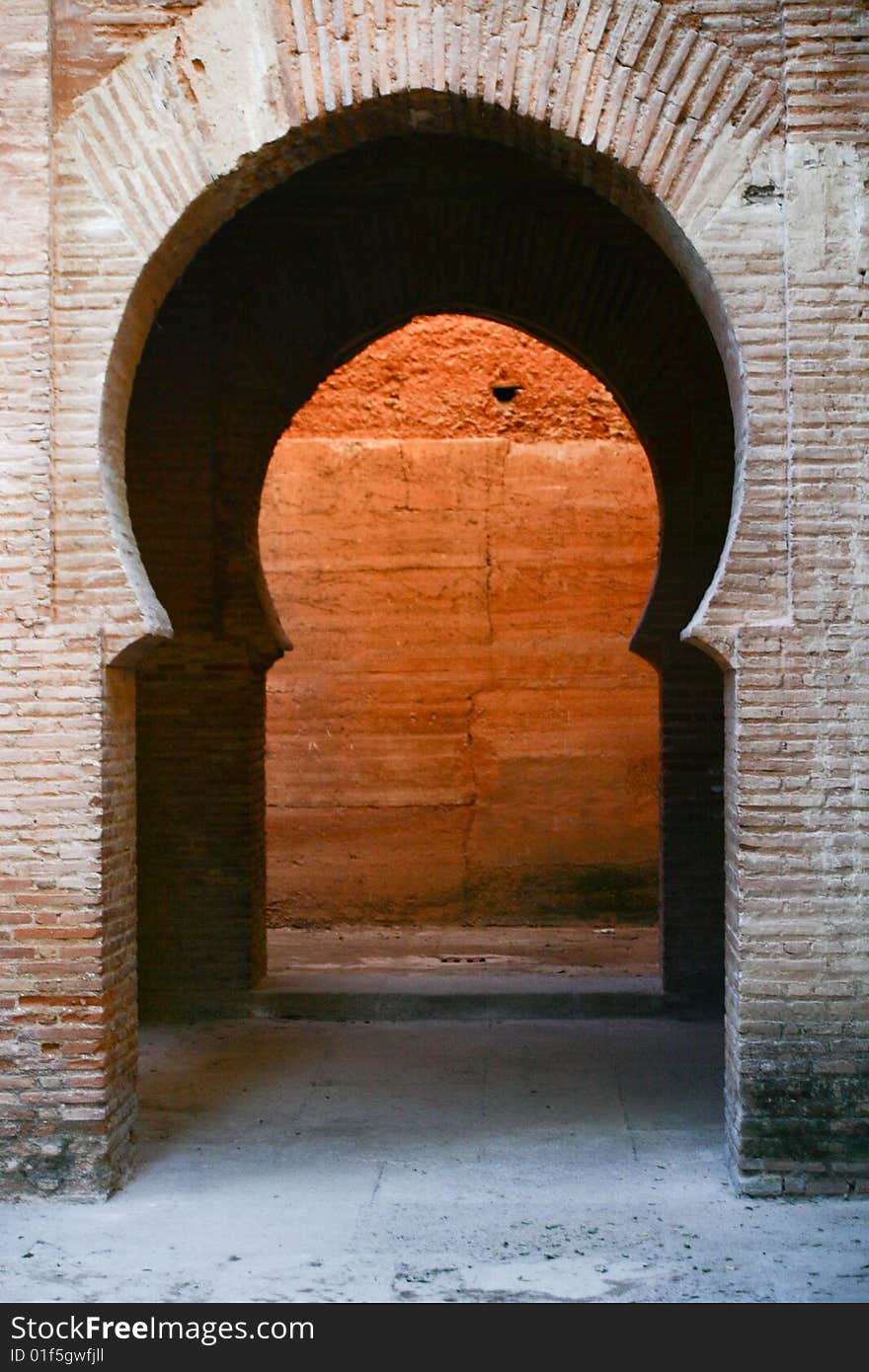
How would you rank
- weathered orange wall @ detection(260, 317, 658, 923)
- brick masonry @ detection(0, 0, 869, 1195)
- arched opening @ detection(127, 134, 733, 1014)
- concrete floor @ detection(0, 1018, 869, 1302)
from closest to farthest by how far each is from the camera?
concrete floor @ detection(0, 1018, 869, 1302) → brick masonry @ detection(0, 0, 869, 1195) → arched opening @ detection(127, 134, 733, 1014) → weathered orange wall @ detection(260, 317, 658, 923)

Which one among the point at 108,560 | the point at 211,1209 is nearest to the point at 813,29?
the point at 108,560

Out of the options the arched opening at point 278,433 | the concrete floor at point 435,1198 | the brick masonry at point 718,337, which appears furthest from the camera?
the arched opening at point 278,433

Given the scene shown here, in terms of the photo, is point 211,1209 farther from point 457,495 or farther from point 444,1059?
point 457,495

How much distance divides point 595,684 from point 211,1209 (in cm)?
801

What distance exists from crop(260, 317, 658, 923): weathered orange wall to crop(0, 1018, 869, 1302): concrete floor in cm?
485

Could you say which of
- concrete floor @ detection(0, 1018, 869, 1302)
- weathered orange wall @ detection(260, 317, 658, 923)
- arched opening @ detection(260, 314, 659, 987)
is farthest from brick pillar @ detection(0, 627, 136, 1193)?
weathered orange wall @ detection(260, 317, 658, 923)

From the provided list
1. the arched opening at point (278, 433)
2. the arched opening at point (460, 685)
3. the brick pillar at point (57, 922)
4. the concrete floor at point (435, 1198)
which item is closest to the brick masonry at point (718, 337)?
the brick pillar at point (57, 922)

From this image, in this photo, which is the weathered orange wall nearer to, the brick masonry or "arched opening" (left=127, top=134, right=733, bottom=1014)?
"arched opening" (left=127, top=134, right=733, bottom=1014)

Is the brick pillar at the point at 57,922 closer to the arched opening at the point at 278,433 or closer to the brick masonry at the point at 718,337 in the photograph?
the brick masonry at the point at 718,337

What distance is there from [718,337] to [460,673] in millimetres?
7302

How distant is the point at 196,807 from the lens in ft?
28.7

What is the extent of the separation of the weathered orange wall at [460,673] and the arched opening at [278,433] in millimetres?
3914

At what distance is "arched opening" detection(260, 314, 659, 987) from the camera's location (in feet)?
41.8

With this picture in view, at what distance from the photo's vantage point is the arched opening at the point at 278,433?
336 inches
